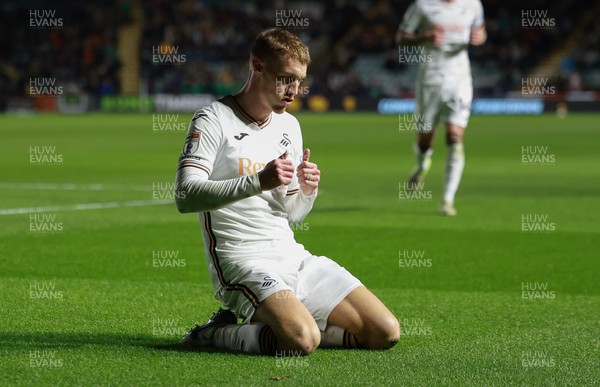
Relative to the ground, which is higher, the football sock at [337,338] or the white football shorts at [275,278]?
the white football shorts at [275,278]

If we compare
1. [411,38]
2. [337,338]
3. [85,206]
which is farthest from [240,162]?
[411,38]

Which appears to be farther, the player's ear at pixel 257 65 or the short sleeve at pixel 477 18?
the short sleeve at pixel 477 18

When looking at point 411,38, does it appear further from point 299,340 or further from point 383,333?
point 299,340

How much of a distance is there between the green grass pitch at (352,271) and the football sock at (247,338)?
13 centimetres

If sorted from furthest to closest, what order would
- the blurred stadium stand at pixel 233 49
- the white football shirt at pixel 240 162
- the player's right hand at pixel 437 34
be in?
1. the blurred stadium stand at pixel 233 49
2. the player's right hand at pixel 437 34
3. the white football shirt at pixel 240 162

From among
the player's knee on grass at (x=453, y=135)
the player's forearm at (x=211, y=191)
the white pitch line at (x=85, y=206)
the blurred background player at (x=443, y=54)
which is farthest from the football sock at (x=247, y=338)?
the blurred background player at (x=443, y=54)

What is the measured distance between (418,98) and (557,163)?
736 cm

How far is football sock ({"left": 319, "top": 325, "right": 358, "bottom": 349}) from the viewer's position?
6.02 m

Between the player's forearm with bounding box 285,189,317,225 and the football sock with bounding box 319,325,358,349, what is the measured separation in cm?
63

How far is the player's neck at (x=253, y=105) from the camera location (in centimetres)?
601

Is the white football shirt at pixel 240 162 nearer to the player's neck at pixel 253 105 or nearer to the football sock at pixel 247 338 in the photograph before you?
the player's neck at pixel 253 105

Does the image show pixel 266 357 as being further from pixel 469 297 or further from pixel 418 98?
pixel 418 98

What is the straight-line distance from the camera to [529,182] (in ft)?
56.5

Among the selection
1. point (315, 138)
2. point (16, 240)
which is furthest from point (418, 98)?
point (315, 138)
